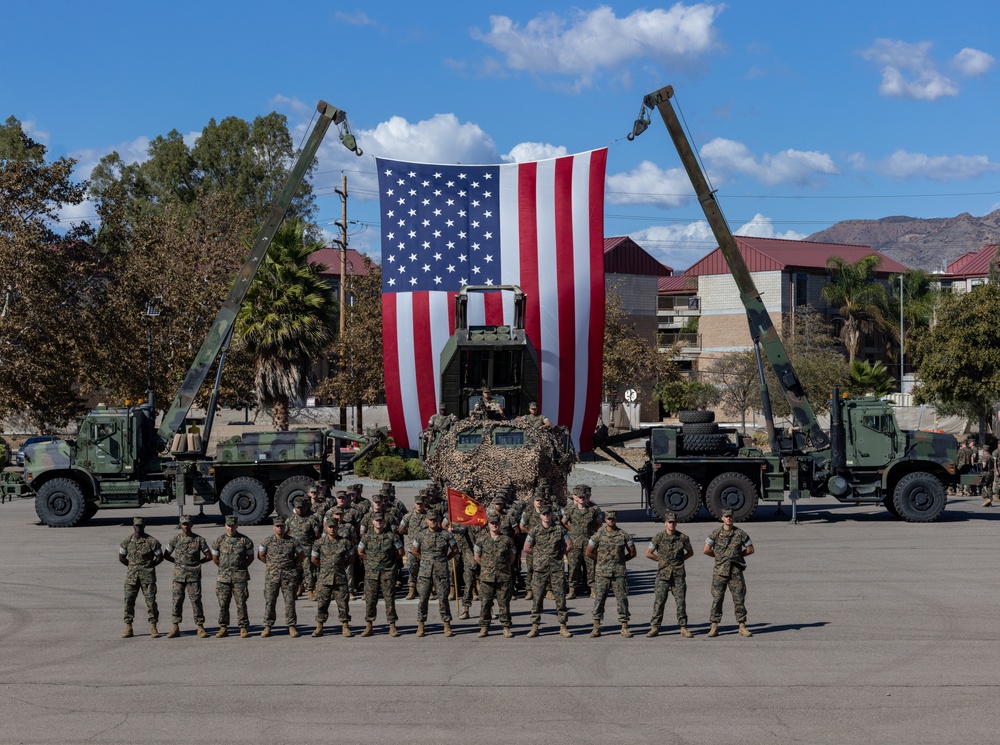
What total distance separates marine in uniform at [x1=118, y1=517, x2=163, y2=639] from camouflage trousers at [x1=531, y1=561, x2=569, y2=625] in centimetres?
431

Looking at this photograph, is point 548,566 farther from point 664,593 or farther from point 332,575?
point 332,575

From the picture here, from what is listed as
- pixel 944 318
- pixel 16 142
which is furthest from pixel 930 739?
pixel 16 142

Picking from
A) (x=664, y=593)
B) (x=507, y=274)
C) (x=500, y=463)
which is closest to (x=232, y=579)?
(x=664, y=593)

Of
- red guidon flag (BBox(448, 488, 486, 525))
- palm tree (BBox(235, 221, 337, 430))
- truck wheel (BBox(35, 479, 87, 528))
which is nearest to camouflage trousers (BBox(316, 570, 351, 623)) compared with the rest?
red guidon flag (BBox(448, 488, 486, 525))

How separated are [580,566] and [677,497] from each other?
853cm

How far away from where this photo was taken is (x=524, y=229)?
77.2 feet

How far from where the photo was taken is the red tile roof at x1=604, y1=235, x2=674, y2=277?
2697 inches

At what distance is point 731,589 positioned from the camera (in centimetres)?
1338

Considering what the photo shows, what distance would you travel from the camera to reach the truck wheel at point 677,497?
24406mm

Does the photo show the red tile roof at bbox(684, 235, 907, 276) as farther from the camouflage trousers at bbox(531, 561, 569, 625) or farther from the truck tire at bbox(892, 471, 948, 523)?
the camouflage trousers at bbox(531, 561, 569, 625)

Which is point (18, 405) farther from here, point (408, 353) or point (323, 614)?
point (323, 614)

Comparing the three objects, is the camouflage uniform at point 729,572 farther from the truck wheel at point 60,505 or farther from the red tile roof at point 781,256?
the red tile roof at point 781,256

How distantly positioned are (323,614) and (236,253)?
3049 cm

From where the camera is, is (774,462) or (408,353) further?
(774,462)
